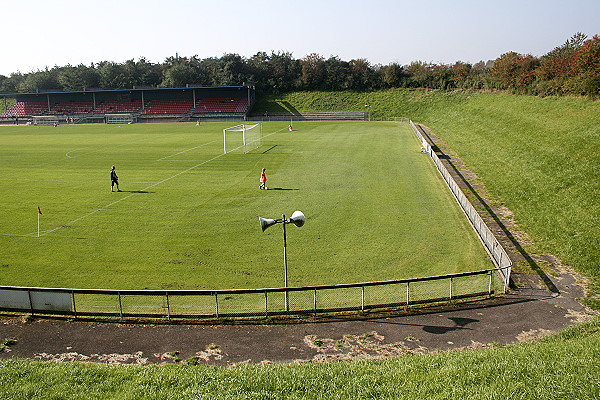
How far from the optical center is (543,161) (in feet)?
109

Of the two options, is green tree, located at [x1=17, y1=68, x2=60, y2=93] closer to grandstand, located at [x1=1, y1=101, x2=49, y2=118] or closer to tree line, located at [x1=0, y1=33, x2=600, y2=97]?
tree line, located at [x1=0, y1=33, x2=600, y2=97]

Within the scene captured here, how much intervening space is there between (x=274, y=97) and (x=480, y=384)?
320ft

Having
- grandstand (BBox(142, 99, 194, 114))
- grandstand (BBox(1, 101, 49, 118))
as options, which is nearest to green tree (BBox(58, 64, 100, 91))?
grandstand (BBox(1, 101, 49, 118))

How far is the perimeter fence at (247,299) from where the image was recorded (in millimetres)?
14253

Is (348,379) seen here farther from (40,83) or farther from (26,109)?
(40,83)

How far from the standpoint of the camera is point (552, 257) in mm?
19922

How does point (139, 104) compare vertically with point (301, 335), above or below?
above

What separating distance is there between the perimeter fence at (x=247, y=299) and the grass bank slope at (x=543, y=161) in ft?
18.1

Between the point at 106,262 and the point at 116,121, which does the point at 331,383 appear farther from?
the point at 116,121

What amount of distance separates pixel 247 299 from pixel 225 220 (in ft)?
32.0

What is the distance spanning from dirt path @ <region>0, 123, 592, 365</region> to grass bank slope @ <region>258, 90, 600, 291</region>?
4.62 meters

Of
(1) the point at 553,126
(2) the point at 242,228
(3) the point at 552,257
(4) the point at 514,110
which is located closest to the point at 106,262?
(2) the point at 242,228

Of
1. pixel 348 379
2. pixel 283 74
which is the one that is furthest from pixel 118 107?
pixel 348 379

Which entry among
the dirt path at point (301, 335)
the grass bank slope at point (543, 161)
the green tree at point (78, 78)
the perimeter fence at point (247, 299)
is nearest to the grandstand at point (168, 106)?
the green tree at point (78, 78)
